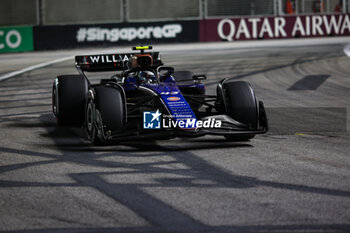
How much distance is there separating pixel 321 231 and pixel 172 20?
1079 inches

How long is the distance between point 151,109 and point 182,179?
7.85 feet

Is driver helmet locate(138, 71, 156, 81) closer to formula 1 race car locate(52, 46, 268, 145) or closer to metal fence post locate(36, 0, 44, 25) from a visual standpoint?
formula 1 race car locate(52, 46, 268, 145)

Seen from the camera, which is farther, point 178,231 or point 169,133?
point 169,133

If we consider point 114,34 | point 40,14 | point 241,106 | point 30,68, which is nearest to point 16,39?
point 40,14

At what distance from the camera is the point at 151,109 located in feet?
29.4

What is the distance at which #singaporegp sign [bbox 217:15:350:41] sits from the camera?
107 feet

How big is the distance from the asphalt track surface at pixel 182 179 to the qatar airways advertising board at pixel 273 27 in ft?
66.8

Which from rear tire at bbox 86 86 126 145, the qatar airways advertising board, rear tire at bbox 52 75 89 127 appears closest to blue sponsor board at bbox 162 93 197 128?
rear tire at bbox 86 86 126 145

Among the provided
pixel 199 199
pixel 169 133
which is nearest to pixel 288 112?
pixel 169 133

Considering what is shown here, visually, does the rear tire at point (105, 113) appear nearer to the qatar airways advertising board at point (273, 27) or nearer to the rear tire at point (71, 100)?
the rear tire at point (71, 100)

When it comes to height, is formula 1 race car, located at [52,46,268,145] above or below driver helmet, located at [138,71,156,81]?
below

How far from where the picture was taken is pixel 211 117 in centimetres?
849

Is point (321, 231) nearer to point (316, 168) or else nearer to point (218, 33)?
point (316, 168)

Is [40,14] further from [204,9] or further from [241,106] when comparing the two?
[241,106]
